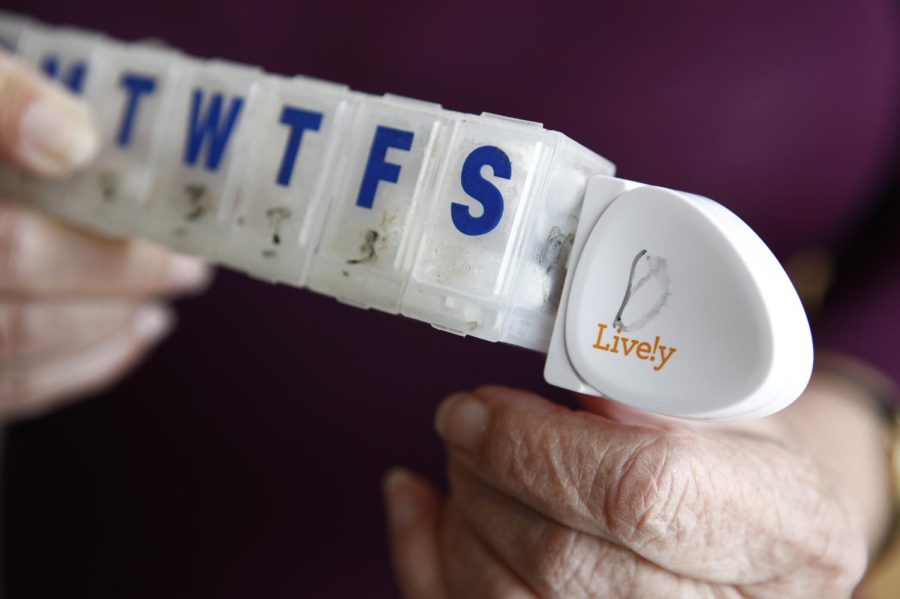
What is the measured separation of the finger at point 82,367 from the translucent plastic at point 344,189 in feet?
1.06

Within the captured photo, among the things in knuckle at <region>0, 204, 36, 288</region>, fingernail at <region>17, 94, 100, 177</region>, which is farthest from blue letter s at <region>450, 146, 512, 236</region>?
knuckle at <region>0, 204, 36, 288</region>

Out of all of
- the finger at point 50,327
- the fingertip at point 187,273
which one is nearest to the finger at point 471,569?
the fingertip at point 187,273

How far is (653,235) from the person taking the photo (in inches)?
15.2

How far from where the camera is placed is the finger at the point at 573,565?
44cm

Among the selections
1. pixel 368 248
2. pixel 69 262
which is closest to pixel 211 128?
pixel 368 248

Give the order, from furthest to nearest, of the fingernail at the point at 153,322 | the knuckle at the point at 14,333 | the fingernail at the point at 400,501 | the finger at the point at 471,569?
1. the fingernail at the point at 153,322
2. the knuckle at the point at 14,333
3. the fingernail at the point at 400,501
4. the finger at the point at 471,569

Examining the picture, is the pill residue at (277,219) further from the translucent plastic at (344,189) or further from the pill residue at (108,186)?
the pill residue at (108,186)

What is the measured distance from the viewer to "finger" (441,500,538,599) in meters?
0.48

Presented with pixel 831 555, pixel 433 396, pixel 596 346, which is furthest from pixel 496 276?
pixel 433 396

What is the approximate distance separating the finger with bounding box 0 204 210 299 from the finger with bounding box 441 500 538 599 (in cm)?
42

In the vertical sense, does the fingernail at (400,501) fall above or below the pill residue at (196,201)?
below

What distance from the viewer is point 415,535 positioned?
574 millimetres

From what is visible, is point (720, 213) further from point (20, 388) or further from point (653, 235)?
point (20, 388)

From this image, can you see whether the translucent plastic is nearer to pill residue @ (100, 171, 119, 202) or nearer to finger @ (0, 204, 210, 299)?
pill residue @ (100, 171, 119, 202)
